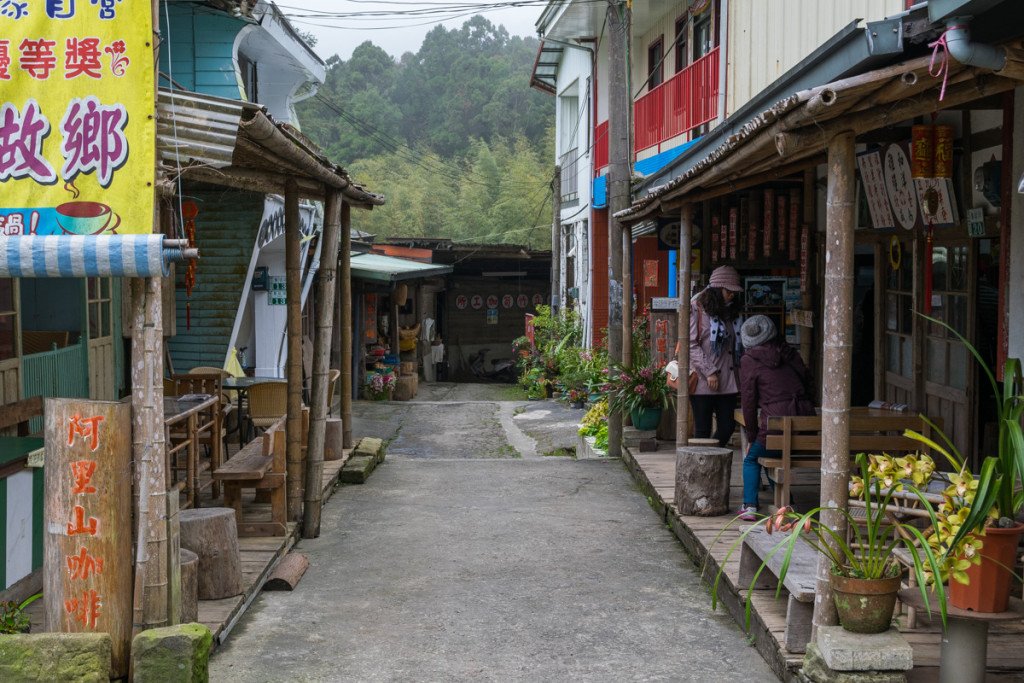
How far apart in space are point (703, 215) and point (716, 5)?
343cm

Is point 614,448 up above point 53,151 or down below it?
below

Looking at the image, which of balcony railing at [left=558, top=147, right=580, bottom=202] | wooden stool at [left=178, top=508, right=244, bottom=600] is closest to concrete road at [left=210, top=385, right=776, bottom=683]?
wooden stool at [left=178, top=508, right=244, bottom=600]

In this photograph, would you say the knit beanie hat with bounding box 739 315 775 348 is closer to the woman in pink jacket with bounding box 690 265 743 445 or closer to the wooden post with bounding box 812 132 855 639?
the woman in pink jacket with bounding box 690 265 743 445

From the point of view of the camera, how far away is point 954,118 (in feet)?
24.9

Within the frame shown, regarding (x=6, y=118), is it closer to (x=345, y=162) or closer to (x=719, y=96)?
(x=719, y=96)

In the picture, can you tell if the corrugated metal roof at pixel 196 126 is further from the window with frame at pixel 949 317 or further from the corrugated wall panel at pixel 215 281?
the corrugated wall panel at pixel 215 281

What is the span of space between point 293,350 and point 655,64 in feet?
39.9

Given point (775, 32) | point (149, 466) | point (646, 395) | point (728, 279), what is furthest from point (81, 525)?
point (646, 395)

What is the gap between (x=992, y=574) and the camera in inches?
177

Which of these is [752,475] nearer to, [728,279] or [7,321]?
[728,279]

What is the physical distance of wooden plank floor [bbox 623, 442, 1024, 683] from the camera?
5.17m

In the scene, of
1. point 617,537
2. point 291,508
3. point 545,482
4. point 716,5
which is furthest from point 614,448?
point 716,5

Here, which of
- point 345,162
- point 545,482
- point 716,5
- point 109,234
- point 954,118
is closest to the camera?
point 109,234

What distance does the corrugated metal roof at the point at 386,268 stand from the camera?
2050 centimetres
